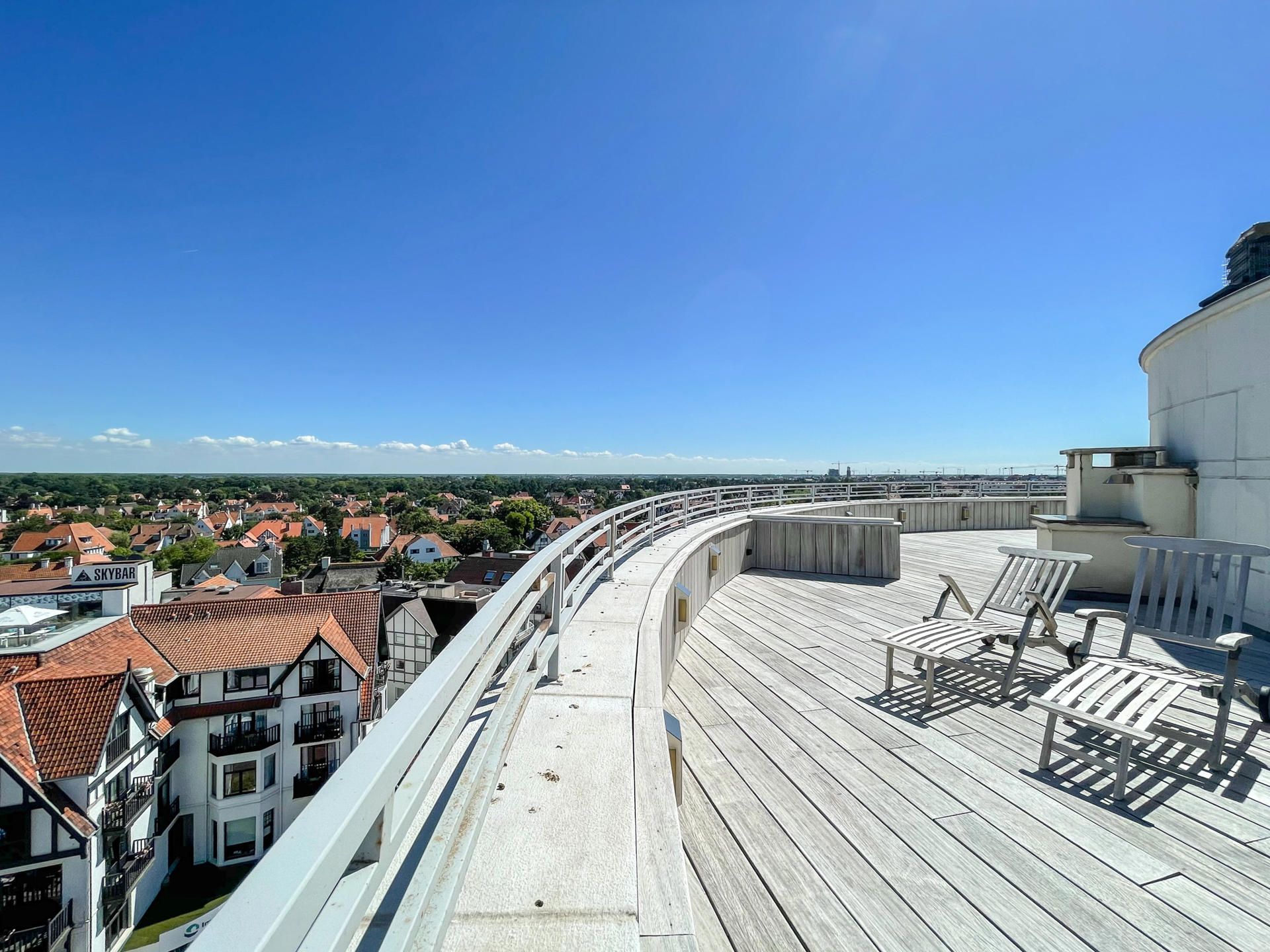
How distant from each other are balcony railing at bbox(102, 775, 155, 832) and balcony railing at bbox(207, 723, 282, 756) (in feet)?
6.68

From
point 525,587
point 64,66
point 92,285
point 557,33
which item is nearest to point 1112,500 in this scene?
point 525,587

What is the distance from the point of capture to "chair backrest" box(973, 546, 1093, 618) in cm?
404

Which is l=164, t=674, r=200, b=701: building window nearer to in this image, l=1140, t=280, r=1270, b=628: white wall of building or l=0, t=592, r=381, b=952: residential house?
l=0, t=592, r=381, b=952: residential house

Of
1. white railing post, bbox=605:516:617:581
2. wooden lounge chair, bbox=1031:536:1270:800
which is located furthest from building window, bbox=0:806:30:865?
wooden lounge chair, bbox=1031:536:1270:800

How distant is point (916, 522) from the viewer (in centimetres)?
1279

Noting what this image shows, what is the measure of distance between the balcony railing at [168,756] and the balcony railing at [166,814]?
74cm

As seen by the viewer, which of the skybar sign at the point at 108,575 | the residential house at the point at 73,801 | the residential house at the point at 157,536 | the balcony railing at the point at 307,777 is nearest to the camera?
the residential house at the point at 73,801

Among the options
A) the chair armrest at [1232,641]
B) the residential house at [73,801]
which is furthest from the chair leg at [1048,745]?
the residential house at [73,801]

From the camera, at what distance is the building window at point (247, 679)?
12.4m

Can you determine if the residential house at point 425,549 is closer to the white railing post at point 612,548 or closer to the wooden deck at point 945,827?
the white railing post at point 612,548

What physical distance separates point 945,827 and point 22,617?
17.8 m

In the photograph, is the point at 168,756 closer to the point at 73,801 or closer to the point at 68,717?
the point at 68,717

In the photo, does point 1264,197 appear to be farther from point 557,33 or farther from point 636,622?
point 636,622

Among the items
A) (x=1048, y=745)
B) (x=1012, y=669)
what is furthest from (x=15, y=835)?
(x=1012, y=669)
